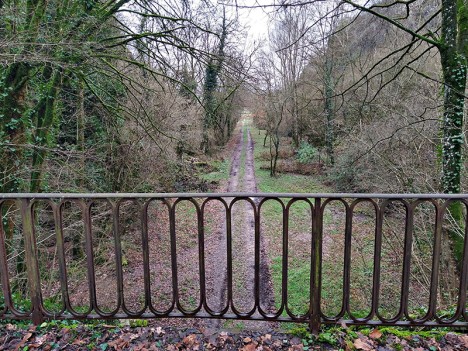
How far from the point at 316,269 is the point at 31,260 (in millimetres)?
1907

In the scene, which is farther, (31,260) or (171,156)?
(171,156)

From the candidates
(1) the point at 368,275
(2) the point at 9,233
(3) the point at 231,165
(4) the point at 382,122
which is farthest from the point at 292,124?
(2) the point at 9,233

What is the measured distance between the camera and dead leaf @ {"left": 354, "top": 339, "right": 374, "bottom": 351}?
6.28 ft

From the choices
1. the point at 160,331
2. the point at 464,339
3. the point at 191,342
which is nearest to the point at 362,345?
the point at 464,339

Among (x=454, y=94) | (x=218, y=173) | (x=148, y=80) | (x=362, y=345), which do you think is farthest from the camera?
(x=218, y=173)

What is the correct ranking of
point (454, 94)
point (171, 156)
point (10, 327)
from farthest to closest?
1. point (171, 156)
2. point (454, 94)
3. point (10, 327)

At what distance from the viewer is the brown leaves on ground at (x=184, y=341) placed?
6.43ft

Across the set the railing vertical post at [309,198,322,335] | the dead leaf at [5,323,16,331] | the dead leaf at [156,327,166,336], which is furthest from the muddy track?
the dead leaf at [5,323,16,331]

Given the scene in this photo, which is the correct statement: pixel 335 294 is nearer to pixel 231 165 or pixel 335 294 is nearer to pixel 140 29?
pixel 140 29

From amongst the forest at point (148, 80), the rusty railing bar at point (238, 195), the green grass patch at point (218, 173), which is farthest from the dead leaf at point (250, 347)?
the green grass patch at point (218, 173)

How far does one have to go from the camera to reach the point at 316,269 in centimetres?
204

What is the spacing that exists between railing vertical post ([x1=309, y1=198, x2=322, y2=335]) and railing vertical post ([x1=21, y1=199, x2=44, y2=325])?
1860mm

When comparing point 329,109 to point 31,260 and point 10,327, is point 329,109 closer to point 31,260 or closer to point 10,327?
point 31,260

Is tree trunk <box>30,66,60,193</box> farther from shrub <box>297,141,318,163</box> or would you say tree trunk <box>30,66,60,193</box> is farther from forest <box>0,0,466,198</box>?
shrub <box>297,141,318,163</box>
